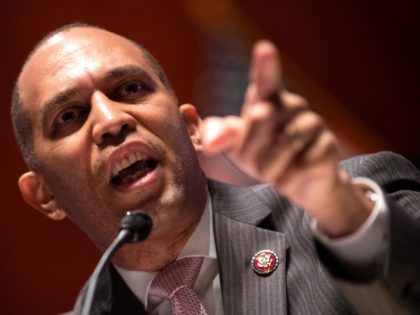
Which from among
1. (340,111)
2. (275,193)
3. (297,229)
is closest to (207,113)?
(340,111)

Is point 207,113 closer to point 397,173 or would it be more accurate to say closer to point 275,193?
point 275,193

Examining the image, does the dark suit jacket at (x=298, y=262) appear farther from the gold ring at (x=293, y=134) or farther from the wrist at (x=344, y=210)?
the gold ring at (x=293, y=134)

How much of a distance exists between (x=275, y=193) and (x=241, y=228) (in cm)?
15

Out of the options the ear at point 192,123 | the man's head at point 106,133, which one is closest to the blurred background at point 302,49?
the ear at point 192,123

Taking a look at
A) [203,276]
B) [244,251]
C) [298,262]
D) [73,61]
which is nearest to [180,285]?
[203,276]

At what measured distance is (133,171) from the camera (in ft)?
4.62

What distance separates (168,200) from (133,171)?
115 millimetres

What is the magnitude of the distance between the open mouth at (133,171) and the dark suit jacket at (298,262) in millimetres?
227

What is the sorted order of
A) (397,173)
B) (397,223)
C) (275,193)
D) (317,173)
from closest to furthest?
(317,173) → (397,223) → (397,173) → (275,193)

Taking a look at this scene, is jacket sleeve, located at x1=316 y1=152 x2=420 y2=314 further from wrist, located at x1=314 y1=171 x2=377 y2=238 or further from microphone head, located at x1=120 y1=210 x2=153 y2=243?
microphone head, located at x1=120 y1=210 x2=153 y2=243

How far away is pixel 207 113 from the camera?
2.12m

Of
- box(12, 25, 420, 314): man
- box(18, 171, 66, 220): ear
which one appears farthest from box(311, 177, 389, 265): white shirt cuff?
box(18, 171, 66, 220): ear

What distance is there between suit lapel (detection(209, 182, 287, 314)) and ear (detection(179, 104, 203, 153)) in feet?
0.52

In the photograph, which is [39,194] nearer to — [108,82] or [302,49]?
[108,82]
